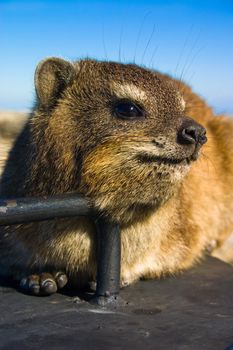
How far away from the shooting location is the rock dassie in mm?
3961

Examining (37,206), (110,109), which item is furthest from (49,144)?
(37,206)

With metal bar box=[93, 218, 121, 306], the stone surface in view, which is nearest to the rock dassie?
metal bar box=[93, 218, 121, 306]

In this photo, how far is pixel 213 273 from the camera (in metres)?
4.98

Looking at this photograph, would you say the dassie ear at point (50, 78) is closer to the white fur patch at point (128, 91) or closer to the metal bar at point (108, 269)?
the white fur patch at point (128, 91)

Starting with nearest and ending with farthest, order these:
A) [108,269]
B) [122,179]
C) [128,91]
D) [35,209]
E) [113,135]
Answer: [35,209], [108,269], [122,179], [113,135], [128,91]

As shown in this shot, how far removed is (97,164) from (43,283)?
875 mm

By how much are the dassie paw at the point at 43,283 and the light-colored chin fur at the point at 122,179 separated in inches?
24.3

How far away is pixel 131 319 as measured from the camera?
3482 mm

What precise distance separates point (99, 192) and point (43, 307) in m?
0.80

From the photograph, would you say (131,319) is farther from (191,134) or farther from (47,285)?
(191,134)

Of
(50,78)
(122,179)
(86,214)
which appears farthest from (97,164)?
(50,78)

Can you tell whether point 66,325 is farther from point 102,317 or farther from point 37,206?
point 37,206

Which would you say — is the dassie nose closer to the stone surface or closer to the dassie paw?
the stone surface

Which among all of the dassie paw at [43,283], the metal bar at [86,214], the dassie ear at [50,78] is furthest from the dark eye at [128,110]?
the dassie paw at [43,283]
